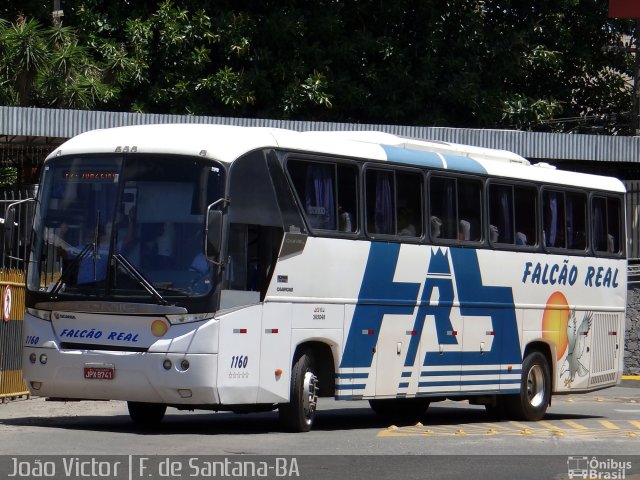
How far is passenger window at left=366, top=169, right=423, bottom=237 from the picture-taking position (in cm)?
1580

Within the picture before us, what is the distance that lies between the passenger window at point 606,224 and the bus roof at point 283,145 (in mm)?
1540

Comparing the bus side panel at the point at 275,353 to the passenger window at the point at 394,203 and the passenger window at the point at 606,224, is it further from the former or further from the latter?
the passenger window at the point at 606,224

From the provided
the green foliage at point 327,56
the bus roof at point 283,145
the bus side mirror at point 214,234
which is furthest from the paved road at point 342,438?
the green foliage at point 327,56

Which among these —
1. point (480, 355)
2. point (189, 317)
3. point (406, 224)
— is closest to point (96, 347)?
point (189, 317)

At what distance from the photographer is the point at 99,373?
13695 mm

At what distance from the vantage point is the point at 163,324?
13.6 metres

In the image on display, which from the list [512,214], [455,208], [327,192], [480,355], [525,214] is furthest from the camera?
[525,214]

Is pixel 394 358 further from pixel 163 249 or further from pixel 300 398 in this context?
pixel 163 249

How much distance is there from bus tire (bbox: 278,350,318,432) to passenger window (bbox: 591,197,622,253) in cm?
656

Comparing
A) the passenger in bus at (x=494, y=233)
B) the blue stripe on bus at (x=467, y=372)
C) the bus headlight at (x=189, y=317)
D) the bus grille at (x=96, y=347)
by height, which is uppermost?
the passenger in bus at (x=494, y=233)

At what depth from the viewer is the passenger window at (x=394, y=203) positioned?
1580 cm

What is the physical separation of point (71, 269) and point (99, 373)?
3.76 ft

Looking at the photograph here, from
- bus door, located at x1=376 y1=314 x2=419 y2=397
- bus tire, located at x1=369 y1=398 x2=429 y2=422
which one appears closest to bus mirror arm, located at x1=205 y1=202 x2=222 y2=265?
bus door, located at x1=376 y1=314 x2=419 y2=397
